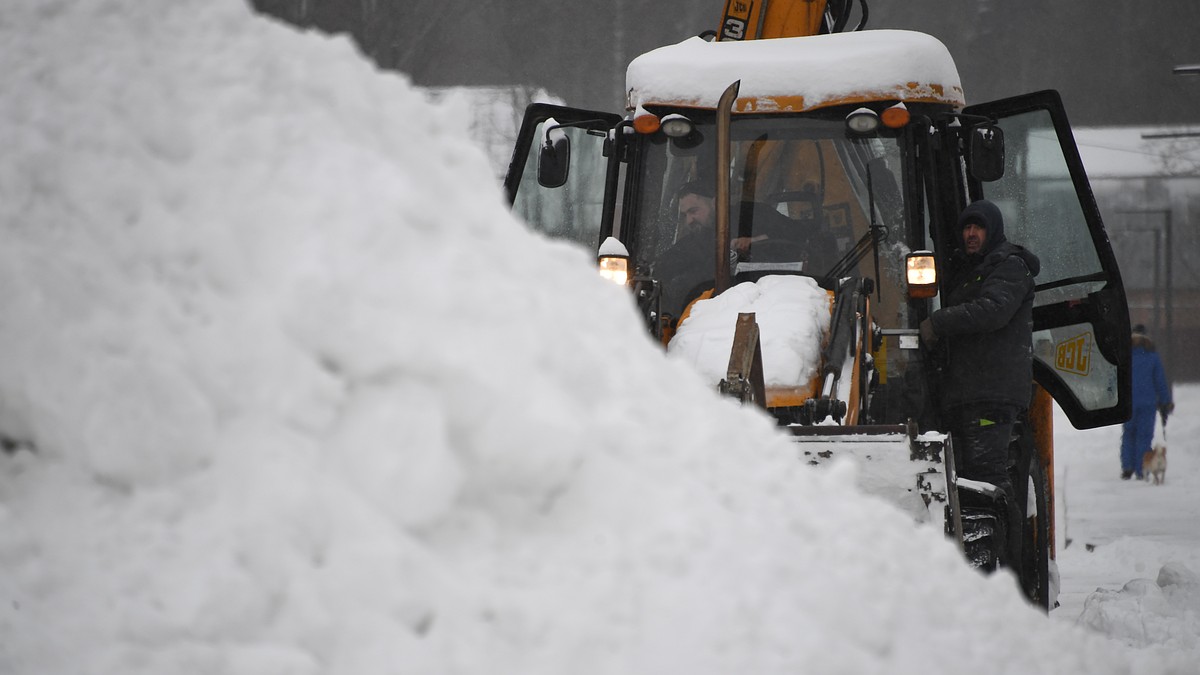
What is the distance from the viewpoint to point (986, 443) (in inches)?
202

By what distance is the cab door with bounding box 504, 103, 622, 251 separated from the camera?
18.0ft

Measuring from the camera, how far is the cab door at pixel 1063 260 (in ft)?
17.8

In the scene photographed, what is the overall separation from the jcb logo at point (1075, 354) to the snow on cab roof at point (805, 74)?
4.94 ft

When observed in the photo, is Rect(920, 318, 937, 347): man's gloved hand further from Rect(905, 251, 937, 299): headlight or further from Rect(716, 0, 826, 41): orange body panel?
Rect(716, 0, 826, 41): orange body panel

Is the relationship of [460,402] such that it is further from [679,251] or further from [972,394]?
[972,394]

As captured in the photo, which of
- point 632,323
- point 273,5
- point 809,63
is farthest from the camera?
point 273,5

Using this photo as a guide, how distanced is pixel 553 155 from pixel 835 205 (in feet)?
4.43

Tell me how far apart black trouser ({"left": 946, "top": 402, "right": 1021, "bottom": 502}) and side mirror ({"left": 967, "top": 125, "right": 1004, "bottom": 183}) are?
41.2 inches

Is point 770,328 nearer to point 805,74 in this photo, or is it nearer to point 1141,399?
point 805,74

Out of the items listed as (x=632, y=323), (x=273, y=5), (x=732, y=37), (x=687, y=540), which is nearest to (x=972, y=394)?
(x=732, y=37)

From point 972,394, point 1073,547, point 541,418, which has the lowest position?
point 1073,547

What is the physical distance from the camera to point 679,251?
5.20 metres

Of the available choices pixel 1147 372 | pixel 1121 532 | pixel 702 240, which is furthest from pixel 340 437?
pixel 1147 372

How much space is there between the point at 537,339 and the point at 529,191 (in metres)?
3.85
